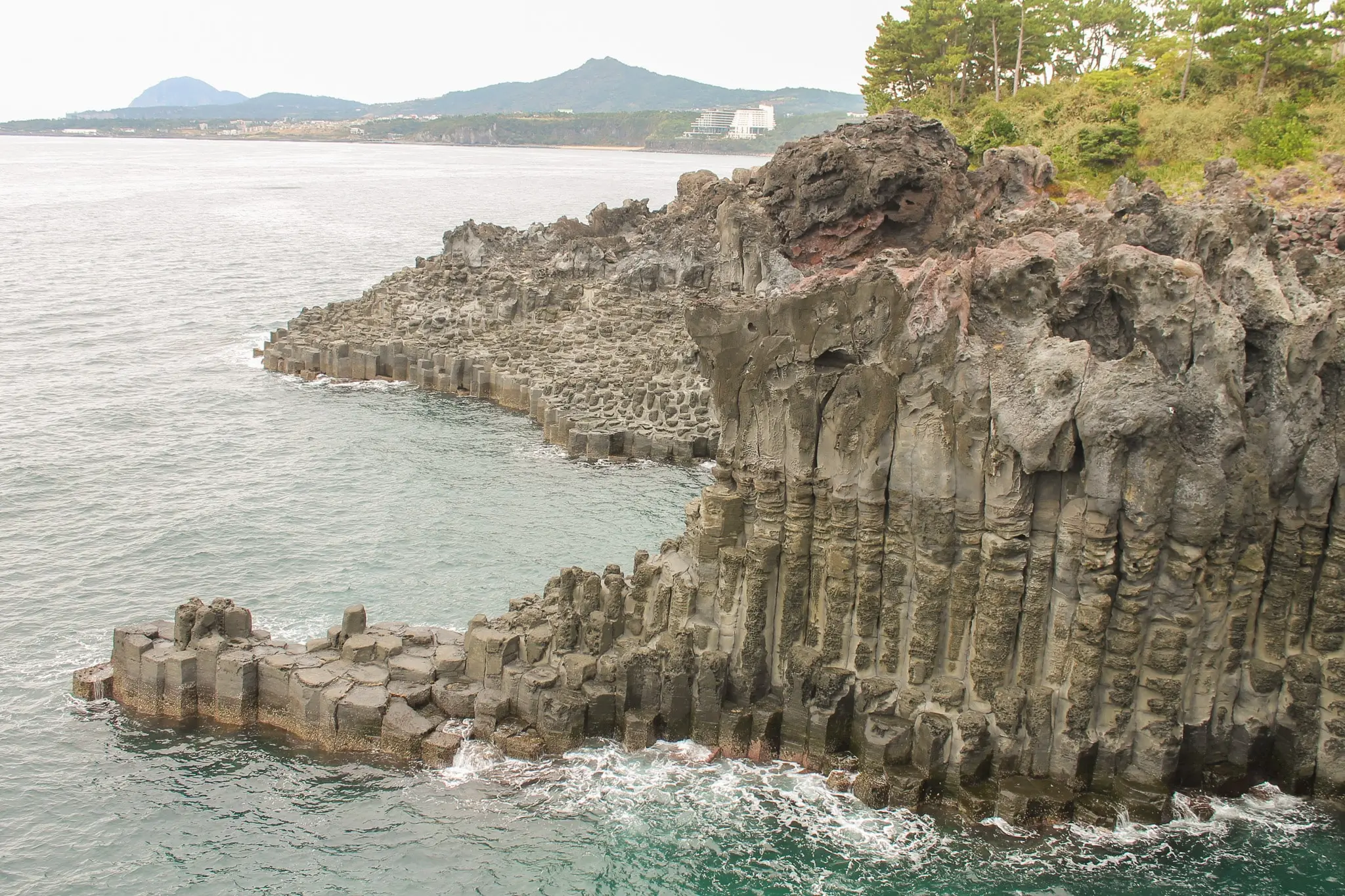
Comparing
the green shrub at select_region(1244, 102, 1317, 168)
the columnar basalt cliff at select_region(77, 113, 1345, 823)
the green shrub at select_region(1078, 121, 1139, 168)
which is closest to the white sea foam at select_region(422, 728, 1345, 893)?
the columnar basalt cliff at select_region(77, 113, 1345, 823)

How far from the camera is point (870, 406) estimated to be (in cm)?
2292

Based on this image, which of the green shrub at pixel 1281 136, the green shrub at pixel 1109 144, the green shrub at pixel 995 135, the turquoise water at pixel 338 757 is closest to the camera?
the turquoise water at pixel 338 757

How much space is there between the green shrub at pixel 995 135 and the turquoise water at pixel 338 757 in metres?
36.3

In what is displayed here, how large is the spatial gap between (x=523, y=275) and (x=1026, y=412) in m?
50.1

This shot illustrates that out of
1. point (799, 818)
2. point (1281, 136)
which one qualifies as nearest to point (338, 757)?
point (799, 818)

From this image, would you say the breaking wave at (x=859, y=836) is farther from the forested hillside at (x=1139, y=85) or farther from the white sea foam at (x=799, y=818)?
the forested hillside at (x=1139, y=85)

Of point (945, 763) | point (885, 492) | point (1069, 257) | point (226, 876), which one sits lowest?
point (226, 876)

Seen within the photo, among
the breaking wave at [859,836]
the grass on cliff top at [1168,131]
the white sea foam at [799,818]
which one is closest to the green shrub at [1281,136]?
the grass on cliff top at [1168,131]

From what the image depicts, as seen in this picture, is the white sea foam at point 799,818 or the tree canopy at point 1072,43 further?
the tree canopy at point 1072,43

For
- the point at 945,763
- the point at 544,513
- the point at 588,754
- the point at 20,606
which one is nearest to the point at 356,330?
the point at 544,513

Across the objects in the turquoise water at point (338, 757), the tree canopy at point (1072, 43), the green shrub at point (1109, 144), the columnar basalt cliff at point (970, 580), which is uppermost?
the tree canopy at point (1072, 43)

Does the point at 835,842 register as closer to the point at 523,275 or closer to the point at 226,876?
the point at 226,876

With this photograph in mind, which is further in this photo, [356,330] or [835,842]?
[356,330]

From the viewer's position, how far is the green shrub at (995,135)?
71.5m
